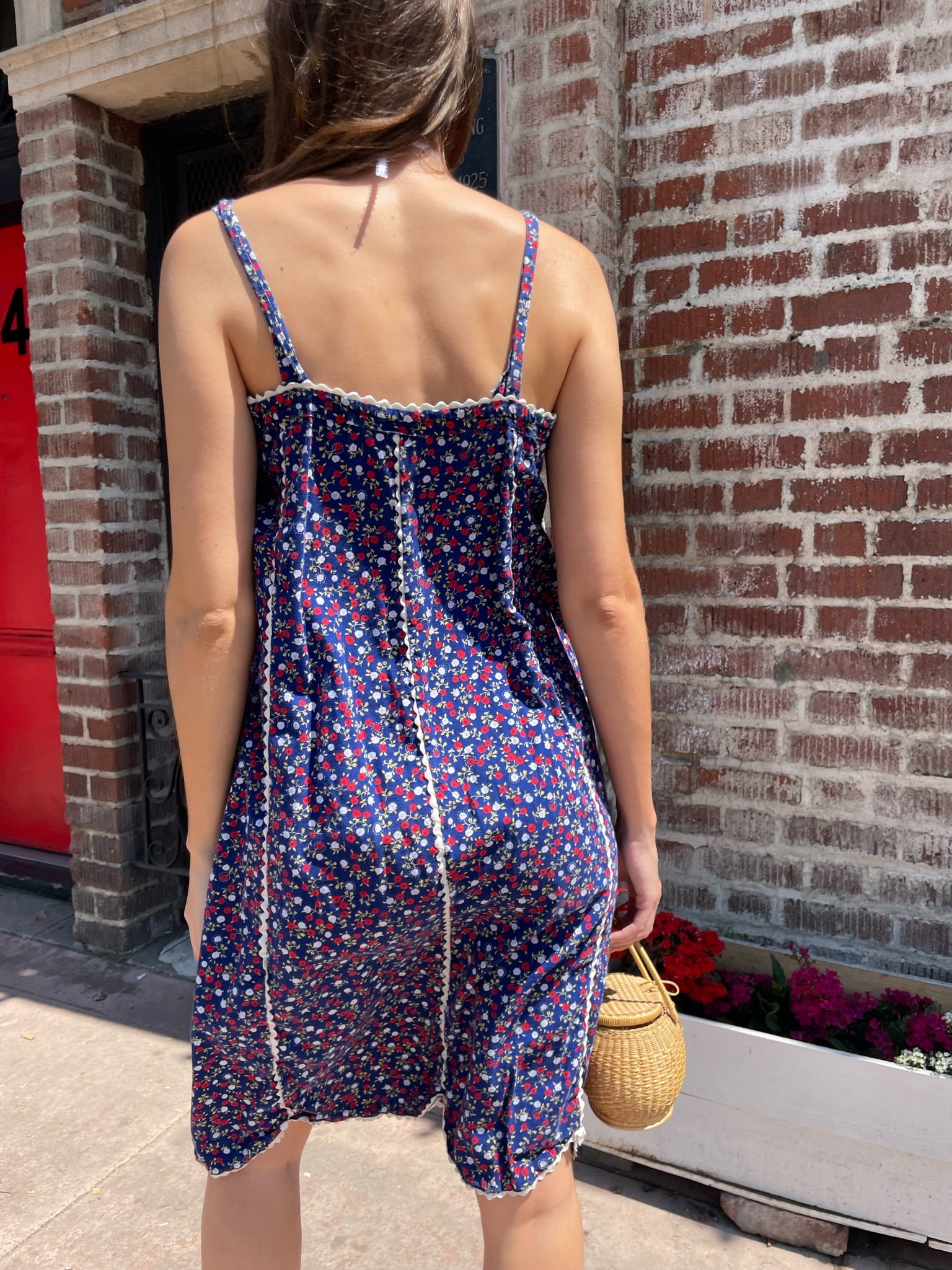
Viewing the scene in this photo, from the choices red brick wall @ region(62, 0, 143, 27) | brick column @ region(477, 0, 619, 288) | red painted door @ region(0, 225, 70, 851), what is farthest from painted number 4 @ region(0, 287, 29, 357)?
brick column @ region(477, 0, 619, 288)

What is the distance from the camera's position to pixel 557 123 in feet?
8.10

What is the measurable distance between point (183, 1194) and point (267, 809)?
1.68 metres

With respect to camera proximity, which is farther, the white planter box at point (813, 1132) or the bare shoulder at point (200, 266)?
the white planter box at point (813, 1132)

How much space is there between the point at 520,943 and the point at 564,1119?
283 mm

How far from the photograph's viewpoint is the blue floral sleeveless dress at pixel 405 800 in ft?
3.80

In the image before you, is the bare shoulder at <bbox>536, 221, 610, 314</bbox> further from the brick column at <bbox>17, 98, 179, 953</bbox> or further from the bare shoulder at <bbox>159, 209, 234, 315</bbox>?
the brick column at <bbox>17, 98, 179, 953</bbox>

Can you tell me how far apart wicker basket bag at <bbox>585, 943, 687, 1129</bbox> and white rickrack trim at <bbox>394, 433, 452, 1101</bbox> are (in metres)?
0.47

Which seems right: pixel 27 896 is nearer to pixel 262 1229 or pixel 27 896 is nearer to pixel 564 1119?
pixel 262 1229

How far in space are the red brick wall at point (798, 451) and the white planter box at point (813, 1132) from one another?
21.0 inches

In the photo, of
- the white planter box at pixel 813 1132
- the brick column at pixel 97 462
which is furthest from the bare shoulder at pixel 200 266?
the brick column at pixel 97 462

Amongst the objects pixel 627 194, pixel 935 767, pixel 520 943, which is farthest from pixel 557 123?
pixel 520 943

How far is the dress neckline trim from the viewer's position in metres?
1.16

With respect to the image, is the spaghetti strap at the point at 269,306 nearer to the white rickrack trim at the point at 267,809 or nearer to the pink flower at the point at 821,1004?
the white rickrack trim at the point at 267,809

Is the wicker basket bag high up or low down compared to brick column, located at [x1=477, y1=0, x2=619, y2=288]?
down
